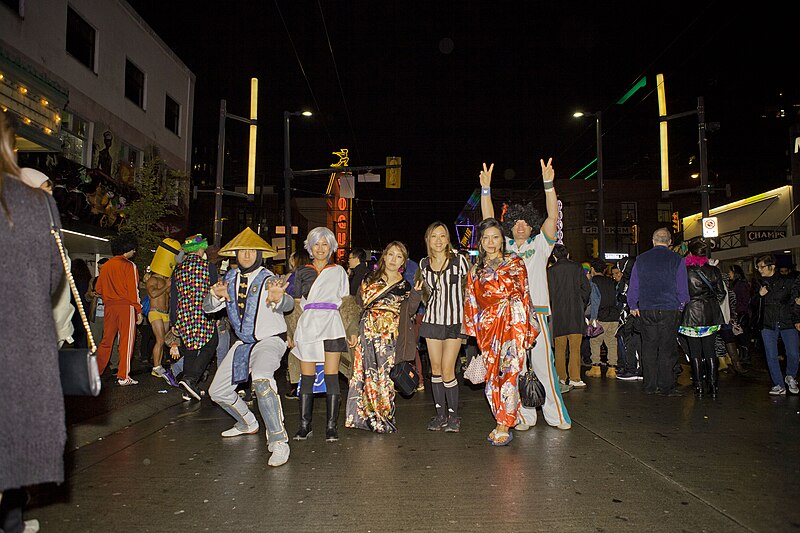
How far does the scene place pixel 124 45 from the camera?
65.8ft

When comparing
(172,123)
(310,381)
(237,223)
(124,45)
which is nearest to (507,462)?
(310,381)

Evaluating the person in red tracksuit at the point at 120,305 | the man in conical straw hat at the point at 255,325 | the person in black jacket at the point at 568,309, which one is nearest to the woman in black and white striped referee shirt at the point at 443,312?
the man in conical straw hat at the point at 255,325

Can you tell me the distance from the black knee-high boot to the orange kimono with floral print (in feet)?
5.60

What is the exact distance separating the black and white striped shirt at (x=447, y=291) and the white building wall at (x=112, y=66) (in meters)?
12.2

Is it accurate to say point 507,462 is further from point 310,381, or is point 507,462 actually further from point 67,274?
point 67,274

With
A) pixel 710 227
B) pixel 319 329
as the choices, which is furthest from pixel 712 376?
pixel 710 227

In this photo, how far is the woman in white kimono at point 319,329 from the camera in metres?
5.94

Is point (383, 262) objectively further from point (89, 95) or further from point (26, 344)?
point (89, 95)

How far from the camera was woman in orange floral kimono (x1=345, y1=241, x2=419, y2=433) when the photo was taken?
6.29 metres

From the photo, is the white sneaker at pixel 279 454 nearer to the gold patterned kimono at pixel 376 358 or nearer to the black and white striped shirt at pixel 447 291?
the gold patterned kimono at pixel 376 358

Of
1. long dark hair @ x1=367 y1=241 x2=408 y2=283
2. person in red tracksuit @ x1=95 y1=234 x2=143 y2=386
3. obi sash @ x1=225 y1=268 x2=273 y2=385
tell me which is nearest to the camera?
obi sash @ x1=225 y1=268 x2=273 y2=385

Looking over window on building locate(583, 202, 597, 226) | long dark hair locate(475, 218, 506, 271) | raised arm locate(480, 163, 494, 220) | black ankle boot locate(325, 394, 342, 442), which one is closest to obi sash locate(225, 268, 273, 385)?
black ankle boot locate(325, 394, 342, 442)

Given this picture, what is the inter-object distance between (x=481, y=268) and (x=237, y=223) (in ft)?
139

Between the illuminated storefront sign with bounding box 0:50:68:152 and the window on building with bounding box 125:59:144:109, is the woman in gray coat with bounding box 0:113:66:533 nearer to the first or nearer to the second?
the illuminated storefront sign with bounding box 0:50:68:152
